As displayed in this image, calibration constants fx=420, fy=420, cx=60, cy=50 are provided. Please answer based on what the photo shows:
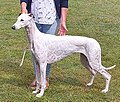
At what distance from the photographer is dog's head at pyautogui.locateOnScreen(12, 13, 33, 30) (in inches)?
237

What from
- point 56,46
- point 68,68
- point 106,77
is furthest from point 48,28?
point 68,68

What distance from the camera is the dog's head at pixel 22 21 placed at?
237 inches

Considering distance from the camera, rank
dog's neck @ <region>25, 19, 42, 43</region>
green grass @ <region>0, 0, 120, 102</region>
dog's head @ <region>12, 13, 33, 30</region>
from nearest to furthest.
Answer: dog's head @ <region>12, 13, 33, 30</region>, dog's neck @ <region>25, 19, 42, 43</region>, green grass @ <region>0, 0, 120, 102</region>

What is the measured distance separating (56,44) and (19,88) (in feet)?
3.38

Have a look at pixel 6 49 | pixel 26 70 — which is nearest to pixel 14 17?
pixel 6 49

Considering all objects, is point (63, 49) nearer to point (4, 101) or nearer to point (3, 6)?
Answer: point (4, 101)

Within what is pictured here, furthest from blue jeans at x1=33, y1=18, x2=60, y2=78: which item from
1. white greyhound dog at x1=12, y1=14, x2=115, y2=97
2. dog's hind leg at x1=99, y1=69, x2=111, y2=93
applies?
dog's hind leg at x1=99, y1=69, x2=111, y2=93

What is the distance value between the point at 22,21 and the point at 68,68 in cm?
245

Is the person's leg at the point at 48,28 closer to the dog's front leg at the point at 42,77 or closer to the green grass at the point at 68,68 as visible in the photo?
the dog's front leg at the point at 42,77

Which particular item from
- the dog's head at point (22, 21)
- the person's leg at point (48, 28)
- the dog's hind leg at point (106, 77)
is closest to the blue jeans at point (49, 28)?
the person's leg at point (48, 28)

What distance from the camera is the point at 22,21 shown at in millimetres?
6055

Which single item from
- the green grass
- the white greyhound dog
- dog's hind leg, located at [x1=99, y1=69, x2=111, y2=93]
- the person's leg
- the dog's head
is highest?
the dog's head

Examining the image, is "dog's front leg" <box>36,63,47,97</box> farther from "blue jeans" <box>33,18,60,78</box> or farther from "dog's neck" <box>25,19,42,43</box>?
"dog's neck" <box>25,19,42,43</box>

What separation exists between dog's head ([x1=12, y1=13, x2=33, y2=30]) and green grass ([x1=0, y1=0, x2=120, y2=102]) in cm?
115
